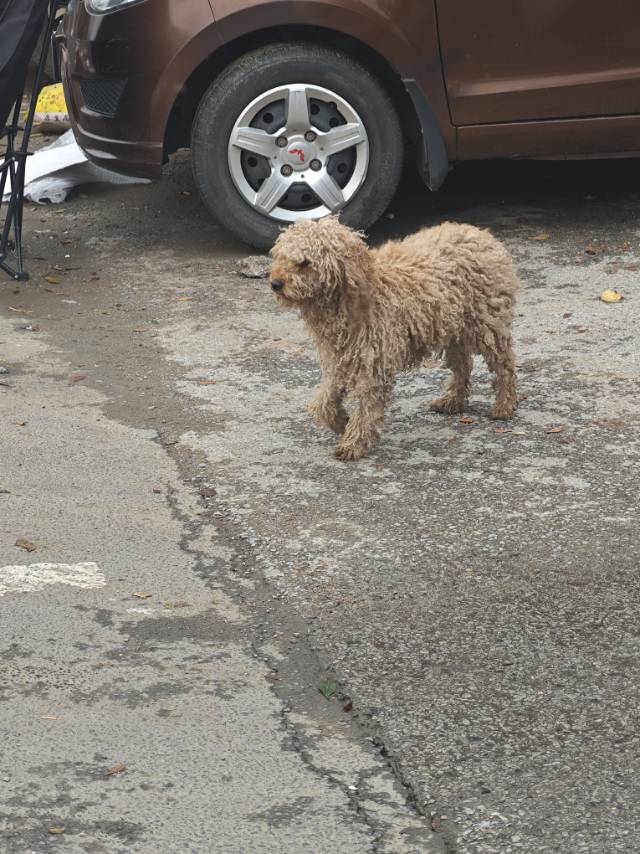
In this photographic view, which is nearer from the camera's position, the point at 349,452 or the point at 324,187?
the point at 349,452

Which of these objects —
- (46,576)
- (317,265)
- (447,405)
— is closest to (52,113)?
(447,405)

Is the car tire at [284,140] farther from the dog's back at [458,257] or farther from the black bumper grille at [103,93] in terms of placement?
the dog's back at [458,257]

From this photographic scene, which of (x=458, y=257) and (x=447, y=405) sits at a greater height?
(x=458, y=257)

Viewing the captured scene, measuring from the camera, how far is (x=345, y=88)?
7.51m

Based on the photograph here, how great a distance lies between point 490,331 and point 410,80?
98.1 inches

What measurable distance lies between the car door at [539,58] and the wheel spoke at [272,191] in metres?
1.04

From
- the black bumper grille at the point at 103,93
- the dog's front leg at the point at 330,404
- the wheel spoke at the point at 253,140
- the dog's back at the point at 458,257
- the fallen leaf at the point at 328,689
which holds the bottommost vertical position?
the fallen leaf at the point at 328,689

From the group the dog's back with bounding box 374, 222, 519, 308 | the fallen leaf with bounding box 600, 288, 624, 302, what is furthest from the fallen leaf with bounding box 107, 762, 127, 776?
the fallen leaf with bounding box 600, 288, 624, 302

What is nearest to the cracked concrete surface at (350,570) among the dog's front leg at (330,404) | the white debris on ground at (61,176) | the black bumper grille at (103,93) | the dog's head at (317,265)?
the dog's front leg at (330,404)

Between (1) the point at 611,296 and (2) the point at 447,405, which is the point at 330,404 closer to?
(2) the point at 447,405

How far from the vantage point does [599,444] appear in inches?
212

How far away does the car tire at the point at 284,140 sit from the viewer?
295 inches

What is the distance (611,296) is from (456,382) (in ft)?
5.35

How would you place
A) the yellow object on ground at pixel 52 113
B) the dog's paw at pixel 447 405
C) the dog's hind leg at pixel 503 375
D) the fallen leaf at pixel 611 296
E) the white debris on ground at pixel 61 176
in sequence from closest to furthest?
the dog's hind leg at pixel 503 375 < the dog's paw at pixel 447 405 < the fallen leaf at pixel 611 296 < the white debris on ground at pixel 61 176 < the yellow object on ground at pixel 52 113
